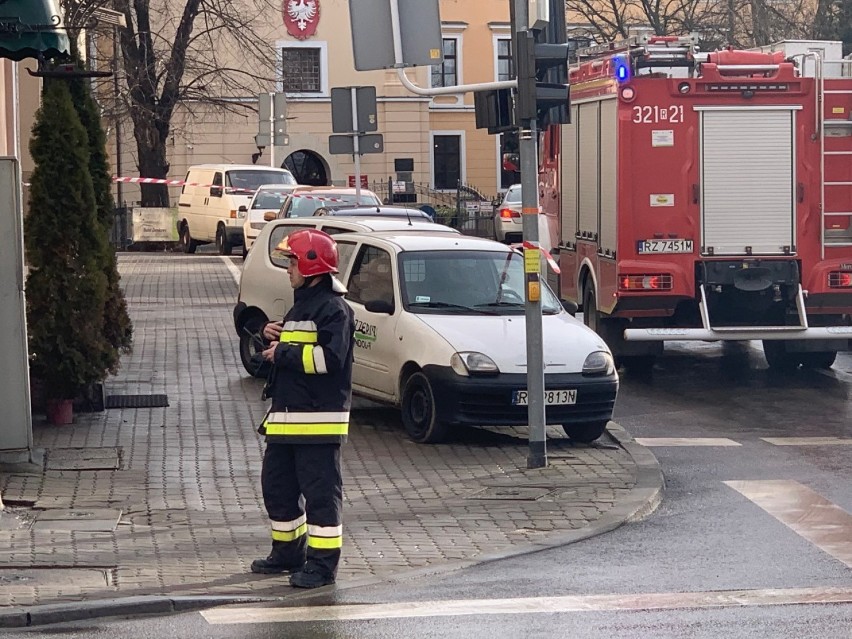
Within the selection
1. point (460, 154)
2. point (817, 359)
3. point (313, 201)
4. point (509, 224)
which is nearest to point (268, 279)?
point (817, 359)

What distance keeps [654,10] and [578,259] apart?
30.8m

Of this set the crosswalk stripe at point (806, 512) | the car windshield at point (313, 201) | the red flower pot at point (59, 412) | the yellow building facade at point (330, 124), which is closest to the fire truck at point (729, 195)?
the crosswalk stripe at point (806, 512)

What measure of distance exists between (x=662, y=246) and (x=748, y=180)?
1.10m

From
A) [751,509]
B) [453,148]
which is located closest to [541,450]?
[751,509]

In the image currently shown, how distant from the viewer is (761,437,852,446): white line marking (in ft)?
40.8

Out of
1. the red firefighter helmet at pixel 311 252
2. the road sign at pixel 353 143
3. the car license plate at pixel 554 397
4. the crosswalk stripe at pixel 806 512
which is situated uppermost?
the road sign at pixel 353 143

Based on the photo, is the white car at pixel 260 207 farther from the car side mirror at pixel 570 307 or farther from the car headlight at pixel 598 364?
the car headlight at pixel 598 364

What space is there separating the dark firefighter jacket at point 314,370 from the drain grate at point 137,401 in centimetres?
615

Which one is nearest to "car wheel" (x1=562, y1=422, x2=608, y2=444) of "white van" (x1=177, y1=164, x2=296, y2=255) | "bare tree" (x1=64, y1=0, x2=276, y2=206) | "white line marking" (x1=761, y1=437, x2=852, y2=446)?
"white line marking" (x1=761, y1=437, x2=852, y2=446)

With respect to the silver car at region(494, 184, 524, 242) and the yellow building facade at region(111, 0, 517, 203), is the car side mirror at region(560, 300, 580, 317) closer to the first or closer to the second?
the silver car at region(494, 184, 524, 242)

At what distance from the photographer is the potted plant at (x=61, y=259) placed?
12594mm

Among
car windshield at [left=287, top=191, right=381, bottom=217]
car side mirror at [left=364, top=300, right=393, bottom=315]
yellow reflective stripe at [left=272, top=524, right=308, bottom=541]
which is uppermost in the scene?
car windshield at [left=287, top=191, right=381, bottom=217]

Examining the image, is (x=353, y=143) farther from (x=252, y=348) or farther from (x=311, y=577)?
(x=311, y=577)

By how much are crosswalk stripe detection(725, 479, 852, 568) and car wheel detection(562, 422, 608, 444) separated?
5.09ft
